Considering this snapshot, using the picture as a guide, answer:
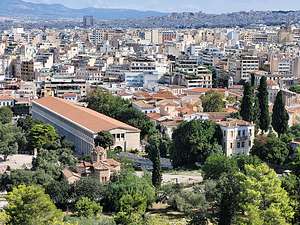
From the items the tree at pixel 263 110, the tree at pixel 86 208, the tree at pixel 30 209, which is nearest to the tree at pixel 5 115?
the tree at pixel 263 110

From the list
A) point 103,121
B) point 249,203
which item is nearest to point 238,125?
point 103,121

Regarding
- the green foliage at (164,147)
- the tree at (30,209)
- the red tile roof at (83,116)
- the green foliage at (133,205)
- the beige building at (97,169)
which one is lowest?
the green foliage at (164,147)

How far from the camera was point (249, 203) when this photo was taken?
59.7 ft

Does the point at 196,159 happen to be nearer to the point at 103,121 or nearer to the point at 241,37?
the point at 103,121

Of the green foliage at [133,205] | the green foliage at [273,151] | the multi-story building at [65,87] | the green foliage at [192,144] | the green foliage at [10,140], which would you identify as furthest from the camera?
the multi-story building at [65,87]

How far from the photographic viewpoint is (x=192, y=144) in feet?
87.8

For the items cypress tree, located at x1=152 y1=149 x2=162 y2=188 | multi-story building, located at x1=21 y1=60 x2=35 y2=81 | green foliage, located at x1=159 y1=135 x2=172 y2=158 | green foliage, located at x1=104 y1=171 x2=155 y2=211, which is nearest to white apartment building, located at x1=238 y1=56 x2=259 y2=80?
multi-story building, located at x1=21 y1=60 x2=35 y2=81

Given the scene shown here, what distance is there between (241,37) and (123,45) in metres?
21.8

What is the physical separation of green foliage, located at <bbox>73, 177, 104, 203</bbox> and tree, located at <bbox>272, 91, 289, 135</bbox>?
11.8 metres

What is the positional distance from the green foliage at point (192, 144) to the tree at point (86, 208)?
7.20m

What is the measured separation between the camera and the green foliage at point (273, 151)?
26328mm

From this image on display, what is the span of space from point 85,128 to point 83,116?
2.33 meters

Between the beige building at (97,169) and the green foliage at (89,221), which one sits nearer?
the green foliage at (89,221)

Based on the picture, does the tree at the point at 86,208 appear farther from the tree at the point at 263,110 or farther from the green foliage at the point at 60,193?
the tree at the point at 263,110
